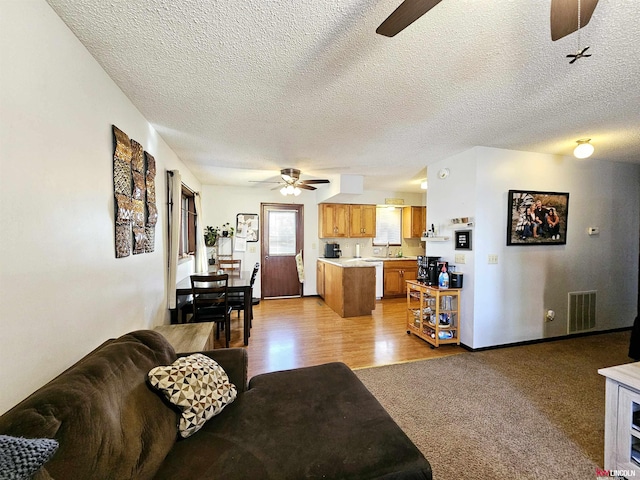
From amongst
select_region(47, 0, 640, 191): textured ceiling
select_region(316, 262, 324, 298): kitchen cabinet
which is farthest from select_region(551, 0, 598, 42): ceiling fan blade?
select_region(316, 262, 324, 298): kitchen cabinet

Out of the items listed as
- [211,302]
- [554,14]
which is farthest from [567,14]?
[211,302]

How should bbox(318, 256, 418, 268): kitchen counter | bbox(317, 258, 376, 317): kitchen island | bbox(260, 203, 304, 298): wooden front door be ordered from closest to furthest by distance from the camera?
bbox(317, 258, 376, 317): kitchen island → bbox(318, 256, 418, 268): kitchen counter → bbox(260, 203, 304, 298): wooden front door

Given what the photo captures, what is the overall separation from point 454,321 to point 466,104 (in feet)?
8.23

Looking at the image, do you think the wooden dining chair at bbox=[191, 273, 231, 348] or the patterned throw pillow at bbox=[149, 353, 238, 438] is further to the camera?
the wooden dining chair at bbox=[191, 273, 231, 348]

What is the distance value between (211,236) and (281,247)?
4.80ft

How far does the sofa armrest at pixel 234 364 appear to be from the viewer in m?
1.58

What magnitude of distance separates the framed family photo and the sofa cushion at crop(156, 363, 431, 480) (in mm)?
2888

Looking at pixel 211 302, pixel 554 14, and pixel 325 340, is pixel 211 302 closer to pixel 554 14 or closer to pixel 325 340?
pixel 325 340

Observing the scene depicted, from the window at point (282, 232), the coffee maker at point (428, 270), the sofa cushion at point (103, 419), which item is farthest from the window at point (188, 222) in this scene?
the coffee maker at point (428, 270)

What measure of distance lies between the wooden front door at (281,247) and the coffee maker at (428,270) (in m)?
2.85

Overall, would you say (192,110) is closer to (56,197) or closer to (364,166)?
(56,197)

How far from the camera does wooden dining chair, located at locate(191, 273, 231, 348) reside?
286cm

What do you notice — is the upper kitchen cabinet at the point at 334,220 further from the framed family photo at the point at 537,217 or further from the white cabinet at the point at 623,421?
the white cabinet at the point at 623,421

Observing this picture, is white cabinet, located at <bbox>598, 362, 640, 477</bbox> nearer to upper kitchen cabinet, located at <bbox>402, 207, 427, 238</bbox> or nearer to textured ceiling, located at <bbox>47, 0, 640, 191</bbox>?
textured ceiling, located at <bbox>47, 0, 640, 191</bbox>
